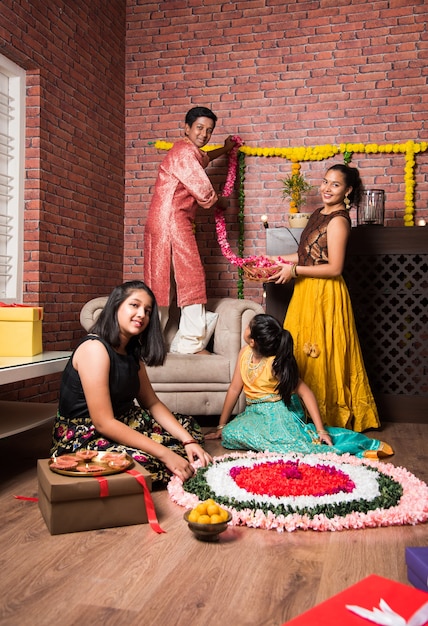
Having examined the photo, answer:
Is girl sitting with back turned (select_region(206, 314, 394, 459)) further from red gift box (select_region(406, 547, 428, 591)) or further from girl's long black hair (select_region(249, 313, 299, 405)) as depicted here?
red gift box (select_region(406, 547, 428, 591))

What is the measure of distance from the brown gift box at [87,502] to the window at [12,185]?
237 cm

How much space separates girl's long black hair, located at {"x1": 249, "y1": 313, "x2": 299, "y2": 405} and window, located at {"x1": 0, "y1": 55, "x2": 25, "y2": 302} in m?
1.85

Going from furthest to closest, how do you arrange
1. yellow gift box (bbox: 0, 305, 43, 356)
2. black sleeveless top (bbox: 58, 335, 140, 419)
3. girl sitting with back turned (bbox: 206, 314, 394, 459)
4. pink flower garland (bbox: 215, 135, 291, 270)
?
pink flower garland (bbox: 215, 135, 291, 270) → girl sitting with back turned (bbox: 206, 314, 394, 459) → yellow gift box (bbox: 0, 305, 43, 356) → black sleeveless top (bbox: 58, 335, 140, 419)

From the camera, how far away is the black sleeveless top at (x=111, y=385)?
2916mm

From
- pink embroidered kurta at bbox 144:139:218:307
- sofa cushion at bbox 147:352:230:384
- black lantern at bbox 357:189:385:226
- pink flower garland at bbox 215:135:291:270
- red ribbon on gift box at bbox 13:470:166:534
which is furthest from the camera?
pink flower garland at bbox 215:135:291:270

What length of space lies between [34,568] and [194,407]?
236cm

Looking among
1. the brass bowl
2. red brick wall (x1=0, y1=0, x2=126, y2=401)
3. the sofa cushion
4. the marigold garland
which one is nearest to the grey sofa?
the sofa cushion

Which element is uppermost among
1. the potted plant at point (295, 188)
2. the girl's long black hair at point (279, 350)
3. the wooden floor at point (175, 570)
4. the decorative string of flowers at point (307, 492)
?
the potted plant at point (295, 188)

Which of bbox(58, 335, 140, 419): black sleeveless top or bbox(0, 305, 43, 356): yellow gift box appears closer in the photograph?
bbox(58, 335, 140, 419): black sleeveless top

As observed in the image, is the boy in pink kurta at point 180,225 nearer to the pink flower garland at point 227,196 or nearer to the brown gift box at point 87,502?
the pink flower garland at point 227,196

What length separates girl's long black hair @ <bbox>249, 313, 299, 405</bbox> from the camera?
373cm

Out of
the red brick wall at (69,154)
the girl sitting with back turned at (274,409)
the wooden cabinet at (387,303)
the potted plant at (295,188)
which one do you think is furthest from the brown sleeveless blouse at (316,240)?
the red brick wall at (69,154)

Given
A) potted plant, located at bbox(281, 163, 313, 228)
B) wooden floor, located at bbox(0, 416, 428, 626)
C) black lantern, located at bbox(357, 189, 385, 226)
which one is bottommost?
wooden floor, located at bbox(0, 416, 428, 626)

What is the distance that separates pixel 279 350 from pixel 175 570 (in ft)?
6.19
